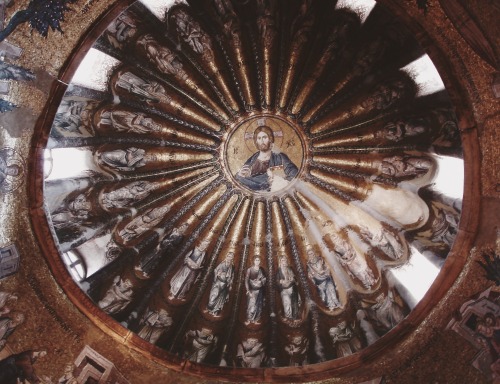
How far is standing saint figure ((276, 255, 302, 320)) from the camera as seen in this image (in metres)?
11.3

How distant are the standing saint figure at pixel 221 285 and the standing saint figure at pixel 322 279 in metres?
1.61

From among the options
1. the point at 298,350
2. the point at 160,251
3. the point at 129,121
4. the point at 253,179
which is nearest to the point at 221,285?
the point at 160,251

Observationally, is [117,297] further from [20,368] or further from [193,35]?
[193,35]

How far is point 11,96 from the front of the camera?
8492 mm

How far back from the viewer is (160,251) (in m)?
11.2

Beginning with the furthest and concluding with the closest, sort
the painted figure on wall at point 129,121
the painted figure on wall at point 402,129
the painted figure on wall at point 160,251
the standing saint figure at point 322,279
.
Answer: the standing saint figure at point 322,279
the painted figure on wall at point 160,251
the painted figure on wall at point 129,121
the painted figure on wall at point 402,129

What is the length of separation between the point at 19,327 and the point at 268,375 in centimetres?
440

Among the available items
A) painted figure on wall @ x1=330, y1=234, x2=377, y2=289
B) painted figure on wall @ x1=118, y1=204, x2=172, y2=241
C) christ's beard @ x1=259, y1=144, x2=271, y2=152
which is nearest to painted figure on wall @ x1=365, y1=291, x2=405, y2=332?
painted figure on wall @ x1=330, y1=234, x2=377, y2=289

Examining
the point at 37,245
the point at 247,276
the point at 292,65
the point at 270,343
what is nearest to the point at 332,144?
the point at 292,65

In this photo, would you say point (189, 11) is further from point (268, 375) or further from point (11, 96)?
point (268, 375)

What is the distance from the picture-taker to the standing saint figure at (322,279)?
436 inches

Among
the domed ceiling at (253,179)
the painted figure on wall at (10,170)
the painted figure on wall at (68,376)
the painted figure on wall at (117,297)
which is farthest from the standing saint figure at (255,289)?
the painted figure on wall at (10,170)

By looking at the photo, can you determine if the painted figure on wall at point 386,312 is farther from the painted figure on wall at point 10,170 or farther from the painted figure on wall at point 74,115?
the painted figure on wall at point 10,170

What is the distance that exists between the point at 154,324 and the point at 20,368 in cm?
241
